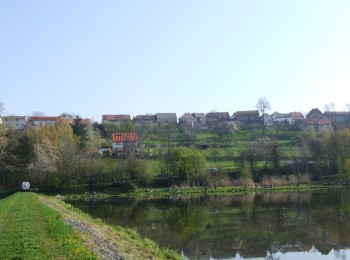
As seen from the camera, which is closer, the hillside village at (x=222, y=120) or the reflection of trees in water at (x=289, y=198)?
the reflection of trees in water at (x=289, y=198)

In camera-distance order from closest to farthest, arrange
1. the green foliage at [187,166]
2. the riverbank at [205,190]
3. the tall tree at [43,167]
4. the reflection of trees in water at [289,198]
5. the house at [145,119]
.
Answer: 1. the reflection of trees in water at [289,198]
2. the riverbank at [205,190]
3. the tall tree at [43,167]
4. the green foliage at [187,166]
5. the house at [145,119]

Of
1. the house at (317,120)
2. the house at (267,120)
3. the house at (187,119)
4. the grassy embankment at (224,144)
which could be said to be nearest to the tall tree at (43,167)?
the grassy embankment at (224,144)

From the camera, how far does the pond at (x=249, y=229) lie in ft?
86.1

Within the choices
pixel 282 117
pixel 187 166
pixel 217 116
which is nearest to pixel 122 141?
pixel 187 166

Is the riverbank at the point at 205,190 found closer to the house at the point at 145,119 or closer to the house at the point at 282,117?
the house at the point at 282,117

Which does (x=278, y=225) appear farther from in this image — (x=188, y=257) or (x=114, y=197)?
(x=114, y=197)

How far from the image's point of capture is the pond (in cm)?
2625

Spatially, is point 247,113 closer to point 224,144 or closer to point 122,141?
point 224,144

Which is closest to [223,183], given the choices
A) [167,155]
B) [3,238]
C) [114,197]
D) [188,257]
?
[167,155]

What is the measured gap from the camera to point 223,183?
86.6m

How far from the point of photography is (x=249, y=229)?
34125 millimetres

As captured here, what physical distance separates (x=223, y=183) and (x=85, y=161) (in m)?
30.0

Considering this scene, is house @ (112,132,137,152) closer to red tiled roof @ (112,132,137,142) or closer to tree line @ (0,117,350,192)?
red tiled roof @ (112,132,137,142)

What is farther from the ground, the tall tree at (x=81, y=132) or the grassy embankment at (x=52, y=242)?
the tall tree at (x=81, y=132)
